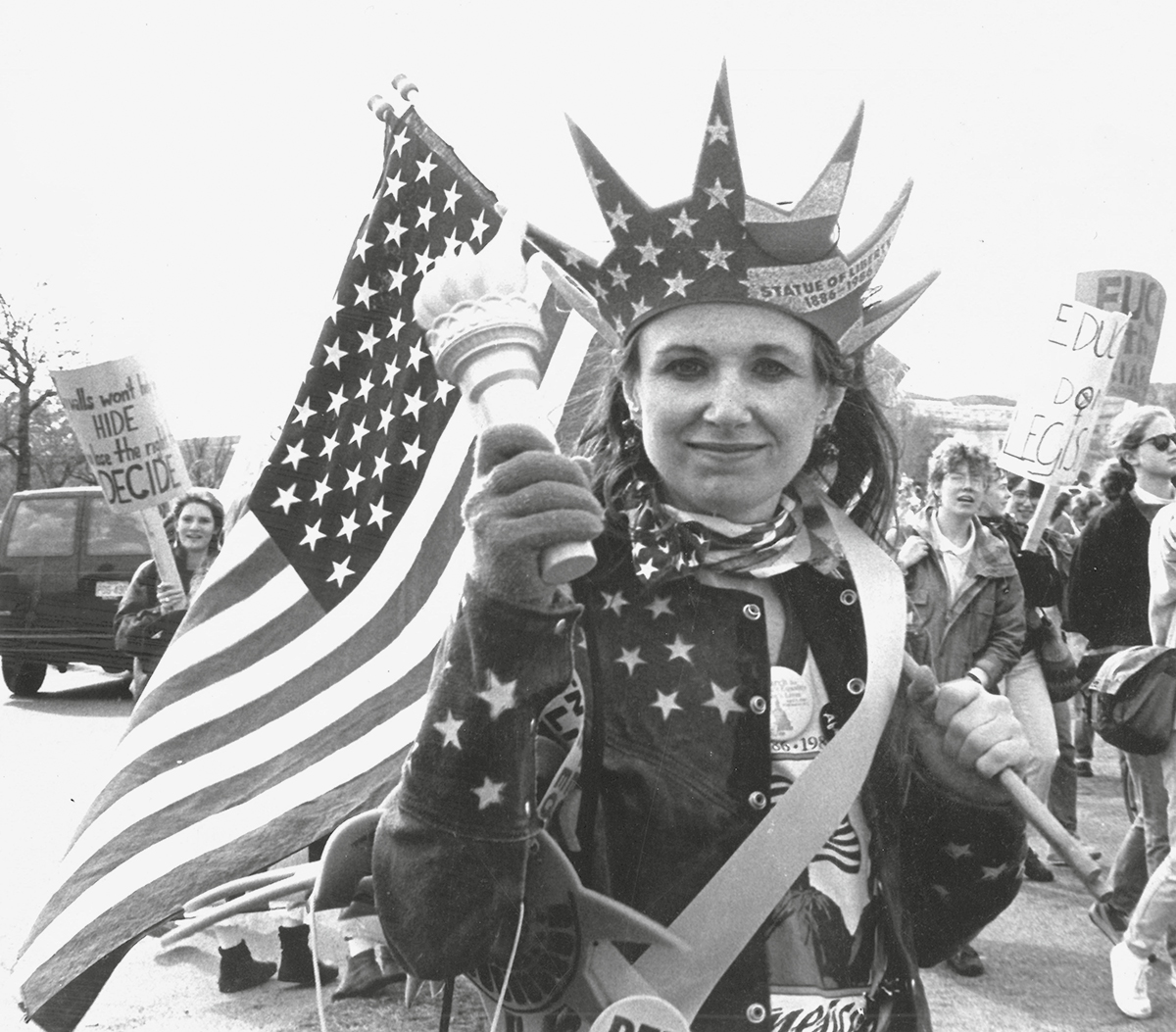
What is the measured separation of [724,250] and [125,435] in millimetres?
6319

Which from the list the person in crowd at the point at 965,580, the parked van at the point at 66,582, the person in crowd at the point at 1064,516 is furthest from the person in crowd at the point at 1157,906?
the parked van at the point at 66,582

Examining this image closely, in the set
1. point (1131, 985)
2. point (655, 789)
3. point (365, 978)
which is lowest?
point (365, 978)

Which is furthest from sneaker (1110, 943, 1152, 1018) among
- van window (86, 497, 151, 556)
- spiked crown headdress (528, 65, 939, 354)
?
van window (86, 497, 151, 556)

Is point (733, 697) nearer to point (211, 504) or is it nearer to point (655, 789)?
point (655, 789)

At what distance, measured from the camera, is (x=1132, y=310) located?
26.7 feet

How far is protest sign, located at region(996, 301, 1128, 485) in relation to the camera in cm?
648

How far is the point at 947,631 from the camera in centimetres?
599

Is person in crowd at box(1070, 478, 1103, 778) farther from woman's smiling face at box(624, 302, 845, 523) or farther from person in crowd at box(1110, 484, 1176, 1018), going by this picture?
woman's smiling face at box(624, 302, 845, 523)

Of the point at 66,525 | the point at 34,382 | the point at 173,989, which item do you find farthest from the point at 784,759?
the point at 34,382

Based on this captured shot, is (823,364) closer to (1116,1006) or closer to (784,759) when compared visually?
(784,759)

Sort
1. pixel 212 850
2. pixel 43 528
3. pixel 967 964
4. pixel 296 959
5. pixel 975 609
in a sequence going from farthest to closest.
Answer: pixel 43 528, pixel 975 609, pixel 296 959, pixel 967 964, pixel 212 850

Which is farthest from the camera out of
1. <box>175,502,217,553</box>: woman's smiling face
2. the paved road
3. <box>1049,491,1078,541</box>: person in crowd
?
<box>1049,491,1078,541</box>: person in crowd

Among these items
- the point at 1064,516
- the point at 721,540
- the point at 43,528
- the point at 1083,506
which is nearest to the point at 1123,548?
the point at 1083,506

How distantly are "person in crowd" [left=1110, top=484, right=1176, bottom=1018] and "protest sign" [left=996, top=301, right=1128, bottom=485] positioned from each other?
128 centimetres
